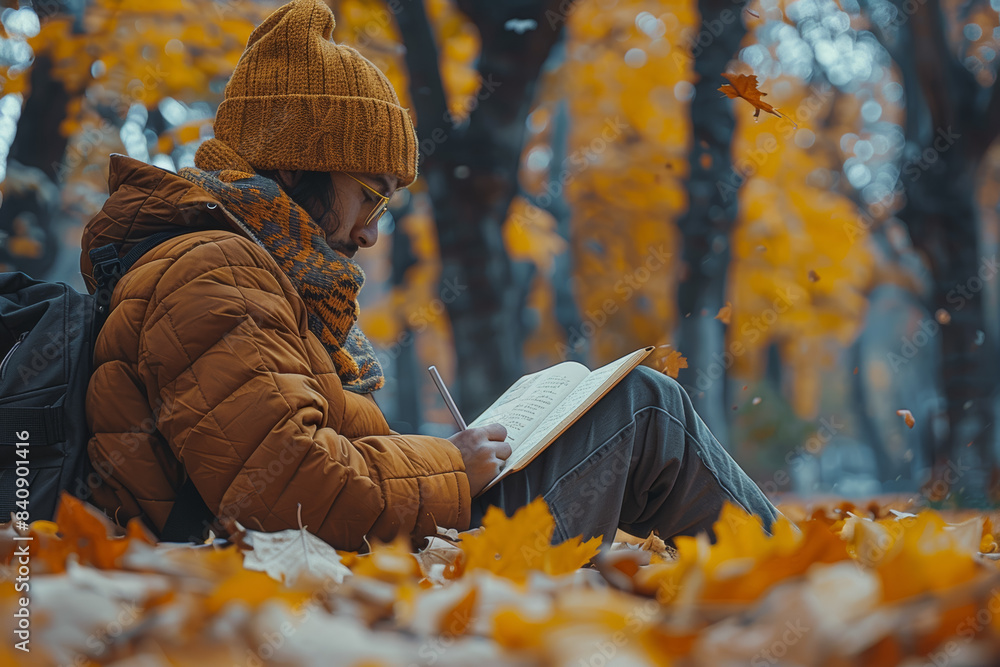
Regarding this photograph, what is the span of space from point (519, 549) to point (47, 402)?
104cm

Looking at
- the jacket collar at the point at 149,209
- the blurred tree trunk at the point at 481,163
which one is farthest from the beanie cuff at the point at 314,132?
the blurred tree trunk at the point at 481,163

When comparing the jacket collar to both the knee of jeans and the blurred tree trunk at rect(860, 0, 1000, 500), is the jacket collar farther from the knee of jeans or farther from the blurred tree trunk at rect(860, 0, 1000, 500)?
the blurred tree trunk at rect(860, 0, 1000, 500)

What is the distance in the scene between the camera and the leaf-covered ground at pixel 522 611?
3.05 feet

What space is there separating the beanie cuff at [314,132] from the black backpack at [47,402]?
0.73 m

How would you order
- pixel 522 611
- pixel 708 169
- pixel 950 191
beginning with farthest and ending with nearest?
pixel 950 191
pixel 708 169
pixel 522 611

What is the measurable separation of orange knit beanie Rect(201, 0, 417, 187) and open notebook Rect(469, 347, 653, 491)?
80cm

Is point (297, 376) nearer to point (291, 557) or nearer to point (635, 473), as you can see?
point (291, 557)

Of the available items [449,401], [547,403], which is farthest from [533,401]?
[449,401]

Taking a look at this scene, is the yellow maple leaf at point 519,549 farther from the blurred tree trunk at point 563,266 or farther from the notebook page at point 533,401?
the blurred tree trunk at point 563,266

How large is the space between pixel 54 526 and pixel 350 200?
1.33 m

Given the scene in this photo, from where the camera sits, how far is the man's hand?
221 cm

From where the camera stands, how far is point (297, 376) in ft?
6.40

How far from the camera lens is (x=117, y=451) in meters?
1.94

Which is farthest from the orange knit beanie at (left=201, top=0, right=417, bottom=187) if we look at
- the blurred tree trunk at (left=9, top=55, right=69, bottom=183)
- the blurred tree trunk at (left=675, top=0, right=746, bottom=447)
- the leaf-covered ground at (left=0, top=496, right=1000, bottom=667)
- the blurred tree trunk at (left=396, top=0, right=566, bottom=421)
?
the blurred tree trunk at (left=9, top=55, right=69, bottom=183)
